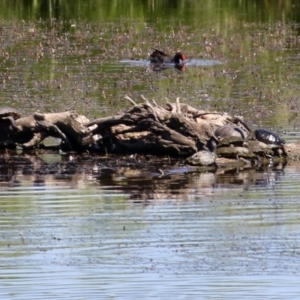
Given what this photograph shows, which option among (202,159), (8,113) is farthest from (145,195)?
(8,113)

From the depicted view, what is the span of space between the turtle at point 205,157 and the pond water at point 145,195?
183mm

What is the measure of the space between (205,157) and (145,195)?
2101 millimetres

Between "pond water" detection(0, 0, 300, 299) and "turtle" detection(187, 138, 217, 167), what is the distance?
0.18 meters

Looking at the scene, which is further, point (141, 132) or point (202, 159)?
point (141, 132)

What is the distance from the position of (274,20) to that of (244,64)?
25.1ft

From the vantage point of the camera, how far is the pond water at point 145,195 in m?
10.2

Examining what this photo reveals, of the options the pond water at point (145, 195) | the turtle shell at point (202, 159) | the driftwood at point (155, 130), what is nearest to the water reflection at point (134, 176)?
the pond water at point (145, 195)

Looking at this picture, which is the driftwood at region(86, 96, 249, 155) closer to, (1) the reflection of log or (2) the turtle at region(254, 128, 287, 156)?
(1) the reflection of log

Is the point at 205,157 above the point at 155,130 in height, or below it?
below

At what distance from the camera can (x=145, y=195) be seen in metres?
13.8

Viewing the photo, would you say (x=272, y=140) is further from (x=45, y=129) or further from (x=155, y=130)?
(x=45, y=129)

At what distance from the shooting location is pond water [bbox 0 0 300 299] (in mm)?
10172

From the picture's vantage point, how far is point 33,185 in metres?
14.5

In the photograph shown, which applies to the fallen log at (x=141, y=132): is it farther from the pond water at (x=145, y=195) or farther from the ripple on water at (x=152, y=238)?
the ripple on water at (x=152, y=238)
